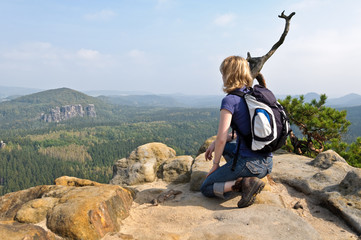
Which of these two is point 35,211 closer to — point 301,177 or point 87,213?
point 87,213

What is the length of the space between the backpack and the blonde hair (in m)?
0.19

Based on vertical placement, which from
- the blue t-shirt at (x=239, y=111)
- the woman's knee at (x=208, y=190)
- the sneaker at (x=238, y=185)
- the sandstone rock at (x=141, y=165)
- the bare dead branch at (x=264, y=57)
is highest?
the bare dead branch at (x=264, y=57)

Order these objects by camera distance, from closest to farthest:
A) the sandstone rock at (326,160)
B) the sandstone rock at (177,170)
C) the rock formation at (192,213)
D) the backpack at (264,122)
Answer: the rock formation at (192,213) → the backpack at (264,122) → the sandstone rock at (326,160) → the sandstone rock at (177,170)

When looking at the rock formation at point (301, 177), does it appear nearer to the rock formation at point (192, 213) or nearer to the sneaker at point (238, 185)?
the rock formation at point (192, 213)

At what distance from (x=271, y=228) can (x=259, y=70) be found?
29.4ft

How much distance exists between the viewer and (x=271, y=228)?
4434 millimetres

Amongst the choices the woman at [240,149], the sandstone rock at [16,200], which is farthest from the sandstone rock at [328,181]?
the sandstone rock at [16,200]

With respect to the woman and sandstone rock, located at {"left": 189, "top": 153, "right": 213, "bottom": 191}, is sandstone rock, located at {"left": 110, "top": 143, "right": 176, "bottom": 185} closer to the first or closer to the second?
sandstone rock, located at {"left": 189, "top": 153, "right": 213, "bottom": 191}

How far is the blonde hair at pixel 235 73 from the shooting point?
5.00 metres

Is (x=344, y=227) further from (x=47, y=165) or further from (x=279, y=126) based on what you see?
(x=47, y=165)

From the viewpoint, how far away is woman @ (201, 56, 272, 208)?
16.1 ft

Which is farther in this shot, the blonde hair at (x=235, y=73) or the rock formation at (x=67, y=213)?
the blonde hair at (x=235, y=73)

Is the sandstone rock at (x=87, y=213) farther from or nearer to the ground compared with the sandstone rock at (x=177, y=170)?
farther from the ground

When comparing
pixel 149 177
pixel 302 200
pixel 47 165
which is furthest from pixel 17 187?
pixel 302 200
